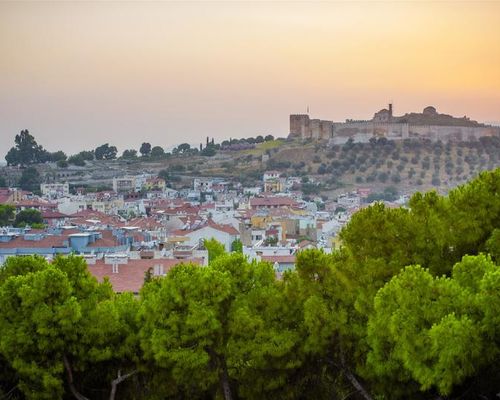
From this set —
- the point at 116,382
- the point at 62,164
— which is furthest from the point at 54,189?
the point at 116,382

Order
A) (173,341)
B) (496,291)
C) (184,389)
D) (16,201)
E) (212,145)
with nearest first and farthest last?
(496,291) < (173,341) < (184,389) < (16,201) < (212,145)

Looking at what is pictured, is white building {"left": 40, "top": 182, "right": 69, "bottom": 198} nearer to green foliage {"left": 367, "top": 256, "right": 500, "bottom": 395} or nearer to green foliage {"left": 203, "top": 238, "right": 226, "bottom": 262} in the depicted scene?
green foliage {"left": 203, "top": 238, "right": 226, "bottom": 262}

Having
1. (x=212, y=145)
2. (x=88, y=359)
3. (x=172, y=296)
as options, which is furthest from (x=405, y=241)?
(x=212, y=145)

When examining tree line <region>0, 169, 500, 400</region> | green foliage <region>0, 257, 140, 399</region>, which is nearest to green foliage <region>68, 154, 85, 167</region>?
green foliage <region>0, 257, 140, 399</region>

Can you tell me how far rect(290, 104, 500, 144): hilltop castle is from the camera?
11438cm

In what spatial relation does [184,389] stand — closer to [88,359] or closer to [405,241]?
[88,359]

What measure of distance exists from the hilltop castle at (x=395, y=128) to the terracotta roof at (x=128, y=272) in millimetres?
85940

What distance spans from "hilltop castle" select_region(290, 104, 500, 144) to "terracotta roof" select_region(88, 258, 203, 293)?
85.9m

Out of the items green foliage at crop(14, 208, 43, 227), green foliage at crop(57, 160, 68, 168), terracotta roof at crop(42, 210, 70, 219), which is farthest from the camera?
green foliage at crop(57, 160, 68, 168)

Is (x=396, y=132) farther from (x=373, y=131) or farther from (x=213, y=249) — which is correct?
(x=213, y=249)

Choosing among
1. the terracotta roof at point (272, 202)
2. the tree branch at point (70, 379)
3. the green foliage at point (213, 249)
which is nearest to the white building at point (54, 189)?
the terracotta roof at point (272, 202)

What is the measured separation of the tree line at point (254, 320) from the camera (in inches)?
512

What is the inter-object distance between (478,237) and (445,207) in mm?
644

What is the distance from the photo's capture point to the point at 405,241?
13.2 m
